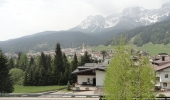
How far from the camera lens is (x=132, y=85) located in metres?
13.0

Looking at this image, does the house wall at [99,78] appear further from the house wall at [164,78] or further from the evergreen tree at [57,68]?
the evergreen tree at [57,68]

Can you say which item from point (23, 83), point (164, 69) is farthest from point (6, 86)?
point (164, 69)

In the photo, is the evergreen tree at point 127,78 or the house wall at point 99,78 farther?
the house wall at point 99,78

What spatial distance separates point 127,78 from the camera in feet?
43.8

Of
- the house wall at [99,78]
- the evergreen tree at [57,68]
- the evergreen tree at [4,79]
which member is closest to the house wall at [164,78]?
the house wall at [99,78]

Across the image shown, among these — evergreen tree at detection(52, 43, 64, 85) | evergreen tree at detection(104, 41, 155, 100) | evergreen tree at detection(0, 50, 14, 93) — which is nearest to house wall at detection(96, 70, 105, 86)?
evergreen tree at detection(0, 50, 14, 93)

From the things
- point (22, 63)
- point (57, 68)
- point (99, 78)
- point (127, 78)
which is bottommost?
point (99, 78)

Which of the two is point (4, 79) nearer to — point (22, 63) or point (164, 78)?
point (164, 78)

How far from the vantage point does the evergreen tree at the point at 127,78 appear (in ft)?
42.0

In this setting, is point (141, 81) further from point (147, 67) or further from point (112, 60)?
point (112, 60)

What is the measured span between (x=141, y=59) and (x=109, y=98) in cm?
324

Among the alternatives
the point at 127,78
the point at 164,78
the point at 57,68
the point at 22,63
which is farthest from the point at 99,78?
the point at 22,63

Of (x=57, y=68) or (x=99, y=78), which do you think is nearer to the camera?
(x=99, y=78)

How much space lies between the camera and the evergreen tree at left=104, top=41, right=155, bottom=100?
12797 millimetres
